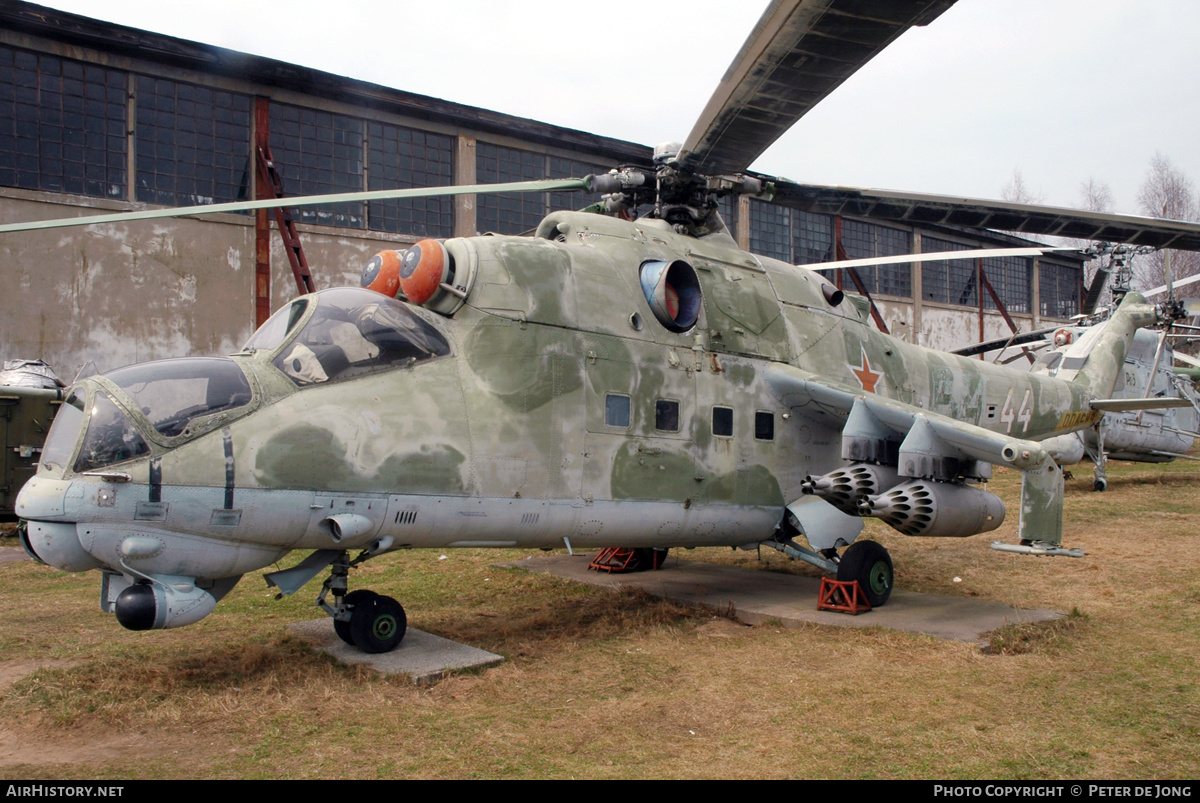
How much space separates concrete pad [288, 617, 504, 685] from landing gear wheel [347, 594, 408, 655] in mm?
71

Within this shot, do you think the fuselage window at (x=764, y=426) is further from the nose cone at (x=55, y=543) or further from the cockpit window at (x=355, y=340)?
the nose cone at (x=55, y=543)

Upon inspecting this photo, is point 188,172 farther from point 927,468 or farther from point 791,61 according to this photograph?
point 927,468

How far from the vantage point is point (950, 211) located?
8.88m

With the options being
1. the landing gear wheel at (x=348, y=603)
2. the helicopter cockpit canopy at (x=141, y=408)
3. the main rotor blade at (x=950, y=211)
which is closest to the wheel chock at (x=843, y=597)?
the main rotor blade at (x=950, y=211)

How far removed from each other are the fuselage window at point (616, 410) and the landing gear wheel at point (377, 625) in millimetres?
2369

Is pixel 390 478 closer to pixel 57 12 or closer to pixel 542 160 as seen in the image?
pixel 57 12

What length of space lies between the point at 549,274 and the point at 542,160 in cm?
1544

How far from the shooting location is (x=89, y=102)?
16562 millimetres

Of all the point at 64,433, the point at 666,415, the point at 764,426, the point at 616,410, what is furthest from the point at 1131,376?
the point at 64,433

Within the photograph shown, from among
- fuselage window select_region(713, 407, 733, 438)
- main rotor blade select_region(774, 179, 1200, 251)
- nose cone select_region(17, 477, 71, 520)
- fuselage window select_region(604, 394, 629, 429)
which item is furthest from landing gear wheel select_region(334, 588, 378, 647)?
main rotor blade select_region(774, 179, 1200, 251)

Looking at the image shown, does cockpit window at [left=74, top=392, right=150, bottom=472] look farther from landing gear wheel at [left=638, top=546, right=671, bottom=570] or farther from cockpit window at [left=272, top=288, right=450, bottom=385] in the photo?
landing gear wheel at [left=638, top=546, right=671, bottom=570]

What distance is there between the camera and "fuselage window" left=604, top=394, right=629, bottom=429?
7504 mm

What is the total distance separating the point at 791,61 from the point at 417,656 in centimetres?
508

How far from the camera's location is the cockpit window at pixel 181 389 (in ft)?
18.2
